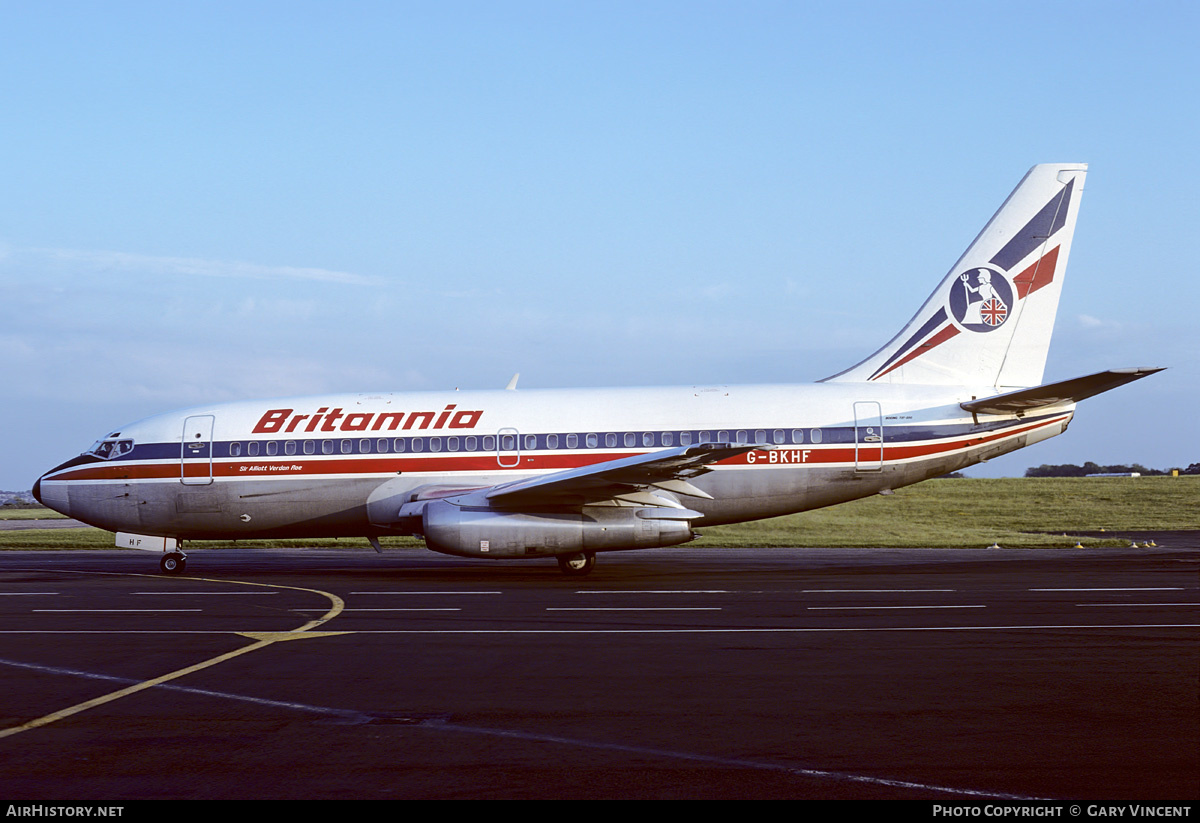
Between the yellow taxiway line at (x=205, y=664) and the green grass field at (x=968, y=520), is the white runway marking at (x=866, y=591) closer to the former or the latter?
the yellow taxiway line at (x=205, y=664)

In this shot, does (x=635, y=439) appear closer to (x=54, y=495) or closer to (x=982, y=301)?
(x=982, y=301)

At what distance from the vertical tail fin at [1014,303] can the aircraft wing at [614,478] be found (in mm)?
5874

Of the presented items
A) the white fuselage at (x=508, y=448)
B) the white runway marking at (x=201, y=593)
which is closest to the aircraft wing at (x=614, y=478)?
the white fuselage at (x=508, y=448)

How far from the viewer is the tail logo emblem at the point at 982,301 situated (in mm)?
22844

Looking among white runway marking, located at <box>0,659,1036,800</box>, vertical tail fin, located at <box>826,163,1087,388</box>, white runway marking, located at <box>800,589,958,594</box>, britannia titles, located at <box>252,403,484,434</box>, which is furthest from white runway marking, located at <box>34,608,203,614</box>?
vertical tail fin, located at <box>826,163,1087,388</box>

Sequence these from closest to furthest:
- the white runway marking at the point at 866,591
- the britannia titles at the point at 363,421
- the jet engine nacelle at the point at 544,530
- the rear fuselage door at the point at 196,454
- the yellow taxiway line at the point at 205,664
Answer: the yellow taxiway line at the point at 205,664 → the white runway marking at the point at 866,591 → the jet engine nacelle at the point at 544,530 → the britannia titles at the point at 363,421 → the rear fuselage door at the point at 196,454

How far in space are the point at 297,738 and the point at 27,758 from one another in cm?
166

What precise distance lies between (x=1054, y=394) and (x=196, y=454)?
18.2m

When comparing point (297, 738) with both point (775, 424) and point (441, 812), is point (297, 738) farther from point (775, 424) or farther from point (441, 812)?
point (775, 424)

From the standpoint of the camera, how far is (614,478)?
19.2m

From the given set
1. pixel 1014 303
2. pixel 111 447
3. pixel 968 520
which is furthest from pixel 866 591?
pixel 968 520

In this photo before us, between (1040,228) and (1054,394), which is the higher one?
(1040,228)

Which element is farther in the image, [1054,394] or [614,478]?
[1054,394]

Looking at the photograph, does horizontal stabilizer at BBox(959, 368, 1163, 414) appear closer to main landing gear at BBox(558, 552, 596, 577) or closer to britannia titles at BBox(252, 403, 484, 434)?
main landing gear at BBox(558, 552, 596, 577)
